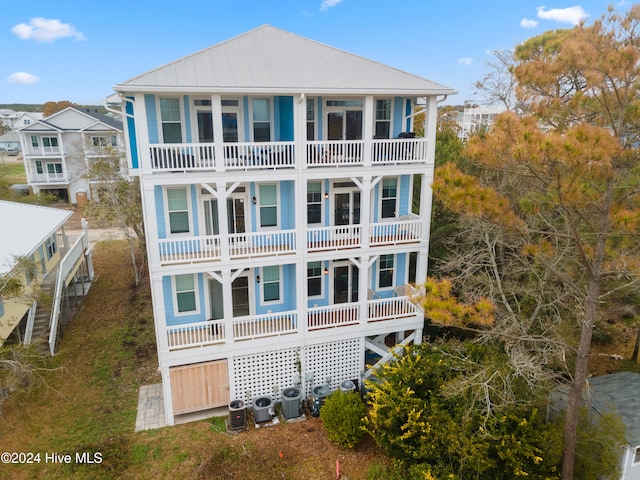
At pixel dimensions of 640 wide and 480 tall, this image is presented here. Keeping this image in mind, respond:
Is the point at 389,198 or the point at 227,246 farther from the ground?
the point at 389,198

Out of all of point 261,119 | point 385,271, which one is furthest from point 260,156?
point 385,271

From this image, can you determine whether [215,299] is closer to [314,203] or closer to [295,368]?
A: [295,368]

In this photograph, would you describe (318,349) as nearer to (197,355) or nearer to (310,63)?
(197,355)

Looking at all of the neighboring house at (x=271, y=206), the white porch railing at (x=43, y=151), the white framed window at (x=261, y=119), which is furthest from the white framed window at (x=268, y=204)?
the white porch railing at (x=43, y=151)

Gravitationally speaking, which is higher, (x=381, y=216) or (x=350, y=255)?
(x=381, y=216)

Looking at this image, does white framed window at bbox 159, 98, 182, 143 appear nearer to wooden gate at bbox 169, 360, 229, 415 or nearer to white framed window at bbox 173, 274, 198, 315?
white framed window at bbox 173, 274, 198, 315

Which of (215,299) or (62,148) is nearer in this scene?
(215,299)

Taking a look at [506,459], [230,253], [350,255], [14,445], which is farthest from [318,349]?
[14,445]
